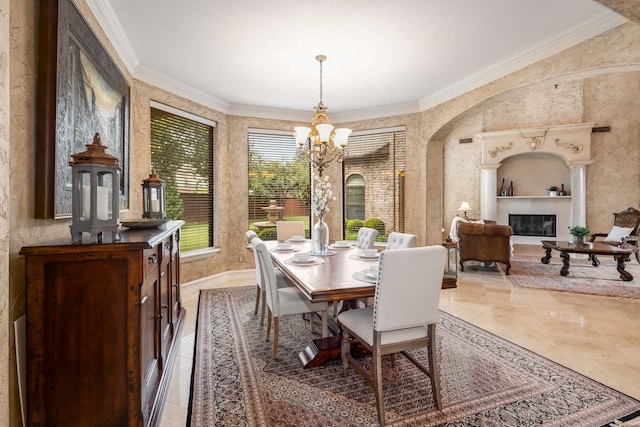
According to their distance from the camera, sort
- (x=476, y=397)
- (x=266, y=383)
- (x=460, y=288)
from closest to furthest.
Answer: (x=476, y=397), (x=266, y=383), (x=460, y=288)

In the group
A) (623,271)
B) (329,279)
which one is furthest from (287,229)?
(623,271)

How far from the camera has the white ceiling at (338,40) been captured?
2539mm

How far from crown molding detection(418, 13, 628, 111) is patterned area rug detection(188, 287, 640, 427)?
2.86 m

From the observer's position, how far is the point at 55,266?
1.46 metres

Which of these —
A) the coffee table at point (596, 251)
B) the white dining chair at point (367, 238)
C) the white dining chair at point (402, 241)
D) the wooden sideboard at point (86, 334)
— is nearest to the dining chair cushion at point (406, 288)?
the white dining chair at point (402, 241)

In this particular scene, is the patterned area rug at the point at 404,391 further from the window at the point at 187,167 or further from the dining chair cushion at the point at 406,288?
the window at the point at 187,167

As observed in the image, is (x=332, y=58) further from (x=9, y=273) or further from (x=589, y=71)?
(x=9, y=273)

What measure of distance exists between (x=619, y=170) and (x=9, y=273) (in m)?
9.66

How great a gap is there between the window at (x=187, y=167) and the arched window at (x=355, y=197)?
2367 millimetres

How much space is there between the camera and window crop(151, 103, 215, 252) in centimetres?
400

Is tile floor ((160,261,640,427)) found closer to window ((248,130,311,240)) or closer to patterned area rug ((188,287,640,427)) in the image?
patterned area rug ((188,287,640,427))

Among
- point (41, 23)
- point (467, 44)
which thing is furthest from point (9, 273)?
point (467, 44)

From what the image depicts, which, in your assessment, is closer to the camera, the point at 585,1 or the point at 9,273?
the point at 9,273

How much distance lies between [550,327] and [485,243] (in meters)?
2.43
